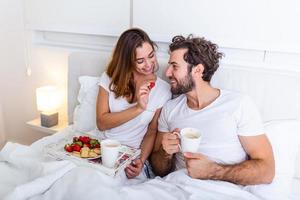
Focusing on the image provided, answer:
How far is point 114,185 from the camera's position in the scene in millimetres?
1313

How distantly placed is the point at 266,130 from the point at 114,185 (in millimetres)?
765

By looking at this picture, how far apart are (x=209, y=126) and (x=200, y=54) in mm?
340

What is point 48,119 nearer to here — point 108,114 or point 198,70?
point 108,114

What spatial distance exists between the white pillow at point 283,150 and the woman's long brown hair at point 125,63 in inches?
28.7

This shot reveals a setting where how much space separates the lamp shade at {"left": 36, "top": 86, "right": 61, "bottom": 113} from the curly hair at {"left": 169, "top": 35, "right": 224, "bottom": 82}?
1125 mm

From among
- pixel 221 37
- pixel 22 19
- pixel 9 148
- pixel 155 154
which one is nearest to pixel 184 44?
pixel 221 37

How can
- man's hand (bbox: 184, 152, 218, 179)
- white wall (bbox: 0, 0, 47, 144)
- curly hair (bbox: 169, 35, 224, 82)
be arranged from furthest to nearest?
white wall (bbox: 0, 0, 47, 144), curly hair (bbox: 169, 35, 224, 82), man's hand (bbox: 184, 152, 218, 179)

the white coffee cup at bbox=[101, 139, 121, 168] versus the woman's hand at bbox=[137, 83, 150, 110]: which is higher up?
the woman's hand at bbox=[137, 83, 150, 110]

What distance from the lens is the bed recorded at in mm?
1239

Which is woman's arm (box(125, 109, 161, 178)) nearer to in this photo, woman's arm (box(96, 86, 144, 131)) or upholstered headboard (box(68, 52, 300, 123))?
woman's arm (box(96, 86, 144, 131))

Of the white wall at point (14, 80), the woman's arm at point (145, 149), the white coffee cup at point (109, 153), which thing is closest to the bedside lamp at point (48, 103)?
the white wall at point (14, 80)

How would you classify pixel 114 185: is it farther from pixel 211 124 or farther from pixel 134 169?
pixel 211 124

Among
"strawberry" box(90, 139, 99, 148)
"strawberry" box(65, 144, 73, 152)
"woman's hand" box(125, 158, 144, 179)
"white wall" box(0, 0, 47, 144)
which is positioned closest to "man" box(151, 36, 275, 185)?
"woman's hand" box(125, 158, 144, 179)

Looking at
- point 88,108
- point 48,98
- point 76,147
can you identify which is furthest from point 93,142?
point 48,98
